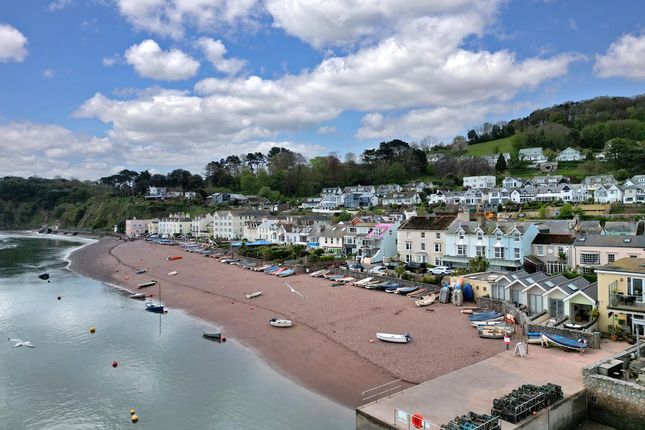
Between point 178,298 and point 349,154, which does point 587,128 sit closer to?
point 349,154

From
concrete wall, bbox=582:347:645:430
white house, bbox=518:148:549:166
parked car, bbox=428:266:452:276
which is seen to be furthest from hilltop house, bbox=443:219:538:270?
white house, bbox=518:148:549:166

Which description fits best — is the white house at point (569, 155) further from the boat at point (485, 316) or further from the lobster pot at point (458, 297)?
the boat at point (485, 316)

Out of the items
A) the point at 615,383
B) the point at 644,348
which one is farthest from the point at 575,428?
the point at 644,348

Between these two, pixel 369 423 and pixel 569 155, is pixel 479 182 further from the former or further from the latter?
pixel 369 423

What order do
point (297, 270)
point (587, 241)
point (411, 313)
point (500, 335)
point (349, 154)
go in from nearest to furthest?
point (500, 335)
point (411, 313)
point (587, 241)
point (297, 270)
point (349, 154)

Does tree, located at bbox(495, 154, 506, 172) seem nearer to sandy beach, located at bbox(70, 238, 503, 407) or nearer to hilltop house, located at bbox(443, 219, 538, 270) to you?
hilltop house, located at bbox(443, 219, 538, 270)

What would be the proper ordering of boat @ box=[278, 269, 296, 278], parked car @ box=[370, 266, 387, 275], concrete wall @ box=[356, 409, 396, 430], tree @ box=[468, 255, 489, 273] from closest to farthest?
concrete wall @ box=[356, 409, 396, 430] → tree @ box=[468, 255, 489, 273] → parked car @ box=[370, 266, 387, 275] → boat @ box=[278, 269, 296, 278]

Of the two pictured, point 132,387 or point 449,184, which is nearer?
point 132,387

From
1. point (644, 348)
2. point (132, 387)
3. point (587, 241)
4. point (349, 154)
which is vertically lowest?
point (132, 387)
